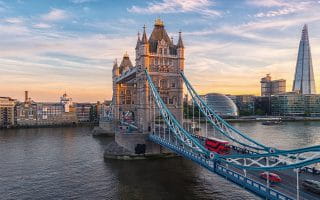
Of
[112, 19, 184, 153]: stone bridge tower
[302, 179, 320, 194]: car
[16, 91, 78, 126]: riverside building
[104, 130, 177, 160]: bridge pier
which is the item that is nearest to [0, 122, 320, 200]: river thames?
[104, 130, 177, 160]: bridge pier

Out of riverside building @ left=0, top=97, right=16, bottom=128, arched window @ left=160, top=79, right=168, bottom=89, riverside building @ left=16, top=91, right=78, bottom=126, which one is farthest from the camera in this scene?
riverside building @ left=16, top=91, right=78, bottom=126

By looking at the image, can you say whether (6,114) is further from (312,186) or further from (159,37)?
(312,186)

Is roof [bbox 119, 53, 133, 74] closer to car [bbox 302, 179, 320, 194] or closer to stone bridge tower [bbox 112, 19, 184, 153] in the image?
stone bridge tower [bbox 112, 19, 184, 153]

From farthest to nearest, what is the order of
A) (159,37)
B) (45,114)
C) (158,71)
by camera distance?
(45,114)
(159,37)
(158,71)

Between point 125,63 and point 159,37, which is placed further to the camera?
point 125,63

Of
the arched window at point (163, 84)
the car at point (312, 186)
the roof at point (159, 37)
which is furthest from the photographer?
the roof at point (159, 37)

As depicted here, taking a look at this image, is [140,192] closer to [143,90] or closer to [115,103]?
[143,90]

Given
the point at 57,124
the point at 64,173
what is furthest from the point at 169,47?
the point at 57,124

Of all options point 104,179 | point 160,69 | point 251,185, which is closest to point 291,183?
point 251,185

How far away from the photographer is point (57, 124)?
503 feet

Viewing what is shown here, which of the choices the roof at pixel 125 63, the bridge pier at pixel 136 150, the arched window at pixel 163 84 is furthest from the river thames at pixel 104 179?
the roof at pixel 125 63

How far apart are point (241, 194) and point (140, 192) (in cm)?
1335

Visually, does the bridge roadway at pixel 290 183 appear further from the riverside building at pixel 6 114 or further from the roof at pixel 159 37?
the riverside building at pixel 6 114

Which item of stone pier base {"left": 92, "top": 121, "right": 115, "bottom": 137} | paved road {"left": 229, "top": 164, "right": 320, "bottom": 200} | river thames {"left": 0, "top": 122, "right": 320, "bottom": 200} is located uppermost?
paved road {"left": 229, "top": 164, "right": 320, "bottom": 200}
